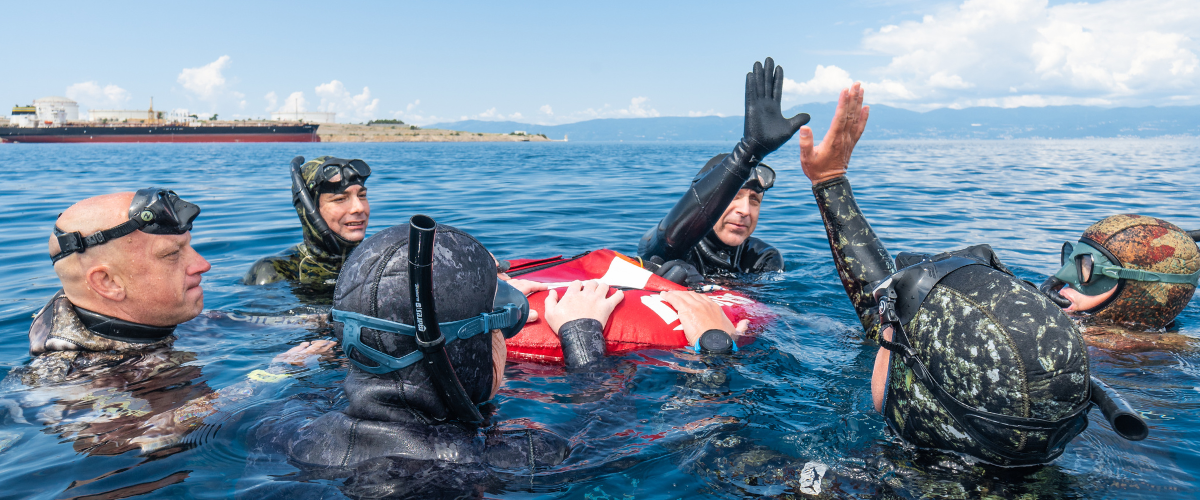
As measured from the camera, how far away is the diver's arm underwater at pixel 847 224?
310 cm

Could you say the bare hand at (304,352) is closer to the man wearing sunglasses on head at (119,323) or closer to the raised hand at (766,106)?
the man wearing sunglasses on head at (119,323)

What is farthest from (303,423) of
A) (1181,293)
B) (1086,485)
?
(1181,293)

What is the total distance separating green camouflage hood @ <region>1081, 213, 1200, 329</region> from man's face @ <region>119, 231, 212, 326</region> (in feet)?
18.3

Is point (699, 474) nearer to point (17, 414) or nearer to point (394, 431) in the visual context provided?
point (394, 431)

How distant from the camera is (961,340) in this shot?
2.05m

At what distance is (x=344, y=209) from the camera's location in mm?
5637

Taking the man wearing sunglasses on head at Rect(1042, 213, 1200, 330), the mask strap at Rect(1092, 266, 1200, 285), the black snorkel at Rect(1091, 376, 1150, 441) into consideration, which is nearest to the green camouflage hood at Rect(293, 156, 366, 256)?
the black snorkel at Rect(1091, 376, 1150, 441)

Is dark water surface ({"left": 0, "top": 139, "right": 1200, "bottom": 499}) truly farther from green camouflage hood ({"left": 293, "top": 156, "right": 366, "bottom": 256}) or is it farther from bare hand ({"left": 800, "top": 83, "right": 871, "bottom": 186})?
bare hand ({"left": 800, "top": 83, "right": 871, "bottom": 186})

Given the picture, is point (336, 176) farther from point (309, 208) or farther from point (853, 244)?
point (853, 244)

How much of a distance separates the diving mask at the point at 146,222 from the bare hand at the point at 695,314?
2.80 m

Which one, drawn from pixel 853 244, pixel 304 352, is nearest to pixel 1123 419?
pixel 853 244

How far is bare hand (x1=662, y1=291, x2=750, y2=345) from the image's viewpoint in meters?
3.88

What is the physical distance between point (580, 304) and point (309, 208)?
3.12 meters

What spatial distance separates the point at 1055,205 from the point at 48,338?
1605 centimetres
